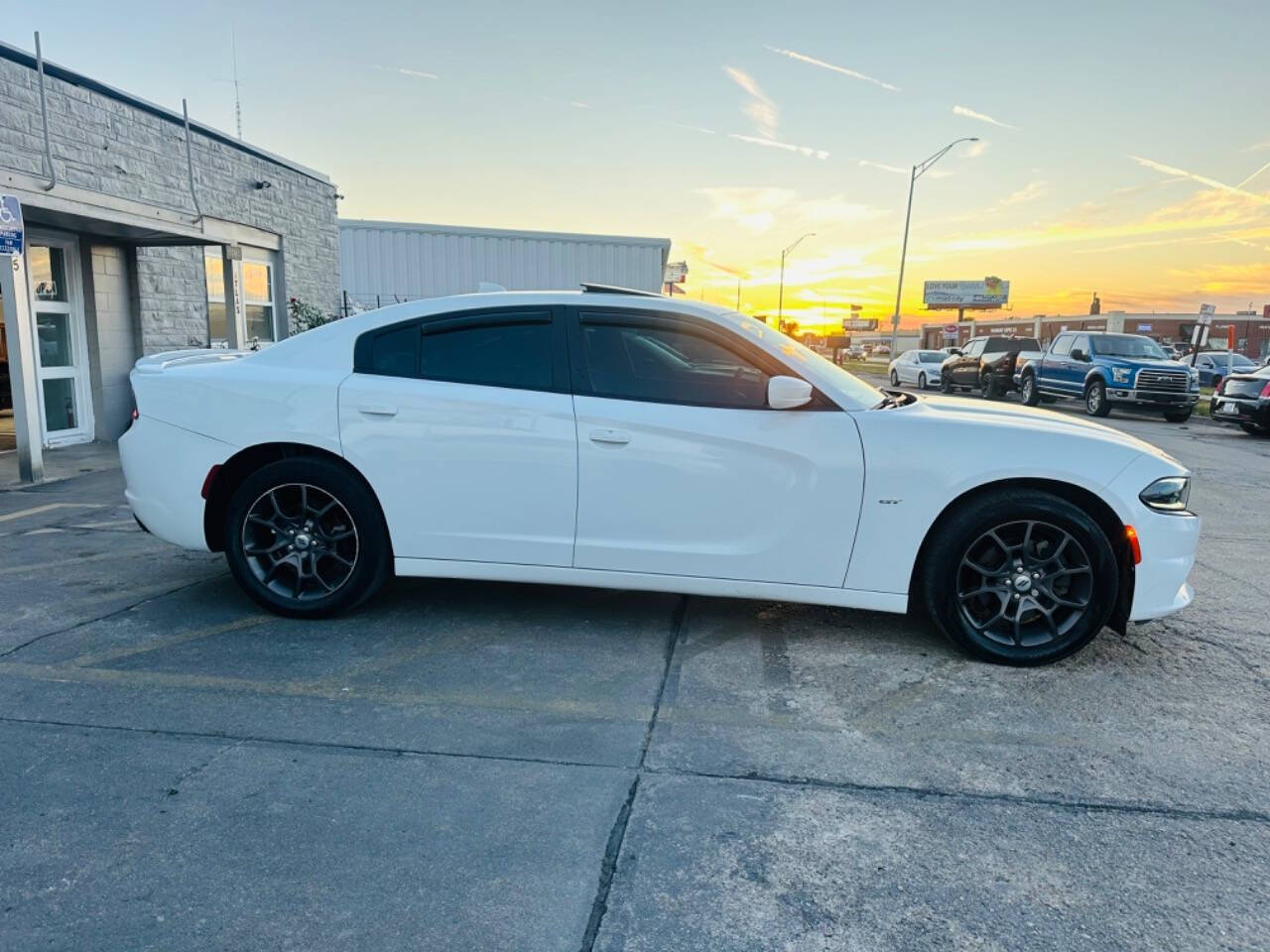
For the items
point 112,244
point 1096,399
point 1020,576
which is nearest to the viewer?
point 1020,576

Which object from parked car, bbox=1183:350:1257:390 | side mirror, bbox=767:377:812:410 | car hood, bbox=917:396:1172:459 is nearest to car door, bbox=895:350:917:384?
parked car, bbox=1183:350:1257:390

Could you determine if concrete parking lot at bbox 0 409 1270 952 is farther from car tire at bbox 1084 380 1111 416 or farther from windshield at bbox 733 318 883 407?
car tire at bbox 1084 380 1111 416

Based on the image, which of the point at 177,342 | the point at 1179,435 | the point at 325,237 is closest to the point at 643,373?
the point at 177,342

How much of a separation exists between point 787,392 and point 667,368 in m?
0.63

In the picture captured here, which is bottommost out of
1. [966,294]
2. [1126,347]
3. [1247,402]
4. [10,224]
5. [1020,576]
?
[1020,576]

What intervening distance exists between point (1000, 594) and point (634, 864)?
2.32m

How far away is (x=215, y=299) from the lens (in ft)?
40.5

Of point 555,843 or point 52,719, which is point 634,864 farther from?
point 52,719

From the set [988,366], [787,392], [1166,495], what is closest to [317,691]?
[787,392]

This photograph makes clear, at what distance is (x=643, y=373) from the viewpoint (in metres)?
4.03

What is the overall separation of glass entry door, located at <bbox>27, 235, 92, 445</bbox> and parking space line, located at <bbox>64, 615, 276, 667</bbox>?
7.30 metres

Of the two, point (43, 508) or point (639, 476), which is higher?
point (639, 476)

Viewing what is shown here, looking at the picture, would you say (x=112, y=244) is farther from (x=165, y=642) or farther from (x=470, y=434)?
(x=470, y=434)

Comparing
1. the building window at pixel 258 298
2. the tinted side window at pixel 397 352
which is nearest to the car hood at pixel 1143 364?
the building window at pixel 258 298
